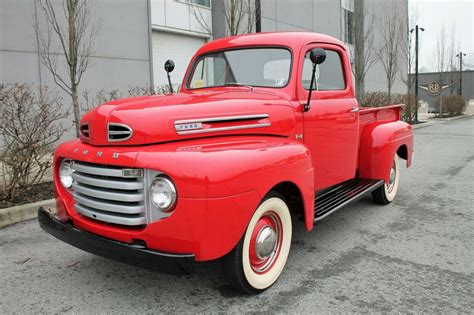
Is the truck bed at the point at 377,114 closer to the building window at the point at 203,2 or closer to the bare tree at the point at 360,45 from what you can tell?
the building window at the point at 203,2

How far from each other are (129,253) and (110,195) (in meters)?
0.44

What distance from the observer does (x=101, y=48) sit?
1142 cm

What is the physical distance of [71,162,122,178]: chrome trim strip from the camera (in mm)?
2872

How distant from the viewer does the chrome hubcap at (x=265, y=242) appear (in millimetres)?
3172

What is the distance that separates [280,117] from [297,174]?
0.56 m

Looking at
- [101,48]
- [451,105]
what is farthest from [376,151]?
[451,105]

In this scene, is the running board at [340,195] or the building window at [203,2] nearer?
the running board at [340,195]

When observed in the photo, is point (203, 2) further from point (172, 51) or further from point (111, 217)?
point (111, 217)

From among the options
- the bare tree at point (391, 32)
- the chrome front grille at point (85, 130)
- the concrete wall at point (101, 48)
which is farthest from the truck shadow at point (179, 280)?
the bare tree at point (391, 32)

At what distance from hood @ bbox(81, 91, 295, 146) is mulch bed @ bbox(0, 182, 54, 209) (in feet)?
9.17

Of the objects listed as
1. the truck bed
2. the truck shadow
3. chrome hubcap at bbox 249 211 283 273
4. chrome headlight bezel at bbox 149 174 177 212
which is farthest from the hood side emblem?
the truck bed

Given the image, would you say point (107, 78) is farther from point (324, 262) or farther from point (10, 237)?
point (324, 262)

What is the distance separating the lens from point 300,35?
425 centimetres

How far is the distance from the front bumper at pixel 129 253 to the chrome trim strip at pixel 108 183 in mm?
352
